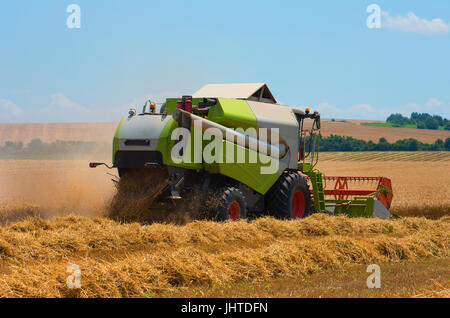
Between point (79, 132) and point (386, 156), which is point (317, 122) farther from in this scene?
point (386, 156)

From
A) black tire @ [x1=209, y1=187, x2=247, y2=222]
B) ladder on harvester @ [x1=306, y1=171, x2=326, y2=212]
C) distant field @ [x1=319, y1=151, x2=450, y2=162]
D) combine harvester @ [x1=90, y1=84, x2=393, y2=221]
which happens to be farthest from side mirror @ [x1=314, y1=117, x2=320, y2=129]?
distant field @ [x1=319, y1=151, x2=450, y2=162]

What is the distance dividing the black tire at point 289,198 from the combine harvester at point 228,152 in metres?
0.02

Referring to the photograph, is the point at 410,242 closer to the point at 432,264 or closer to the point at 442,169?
the point at 432,264

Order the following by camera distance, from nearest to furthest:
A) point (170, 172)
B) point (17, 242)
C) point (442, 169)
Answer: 1. point (17, 242)
2. point (170, 172)
3. point (442, 169)

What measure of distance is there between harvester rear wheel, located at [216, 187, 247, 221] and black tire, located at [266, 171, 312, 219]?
146 cm

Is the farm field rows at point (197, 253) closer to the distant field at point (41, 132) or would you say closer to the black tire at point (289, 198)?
the black tire at point (289, 198)

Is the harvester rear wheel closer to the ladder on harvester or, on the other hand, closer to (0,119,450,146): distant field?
the ladder on harvester

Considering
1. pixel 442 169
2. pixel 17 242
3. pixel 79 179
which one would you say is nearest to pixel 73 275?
pixel 17 242

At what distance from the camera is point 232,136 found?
1287cm

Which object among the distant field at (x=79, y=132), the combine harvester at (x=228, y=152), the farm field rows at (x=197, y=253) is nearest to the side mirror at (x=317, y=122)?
the combine harvester at (x=228, y=152)

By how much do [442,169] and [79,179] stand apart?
33131 millimetres

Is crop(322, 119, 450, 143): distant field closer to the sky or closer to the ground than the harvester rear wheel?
closer to the sky

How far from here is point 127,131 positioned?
12.6 m

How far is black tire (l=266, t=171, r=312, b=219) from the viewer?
14.3 metres
